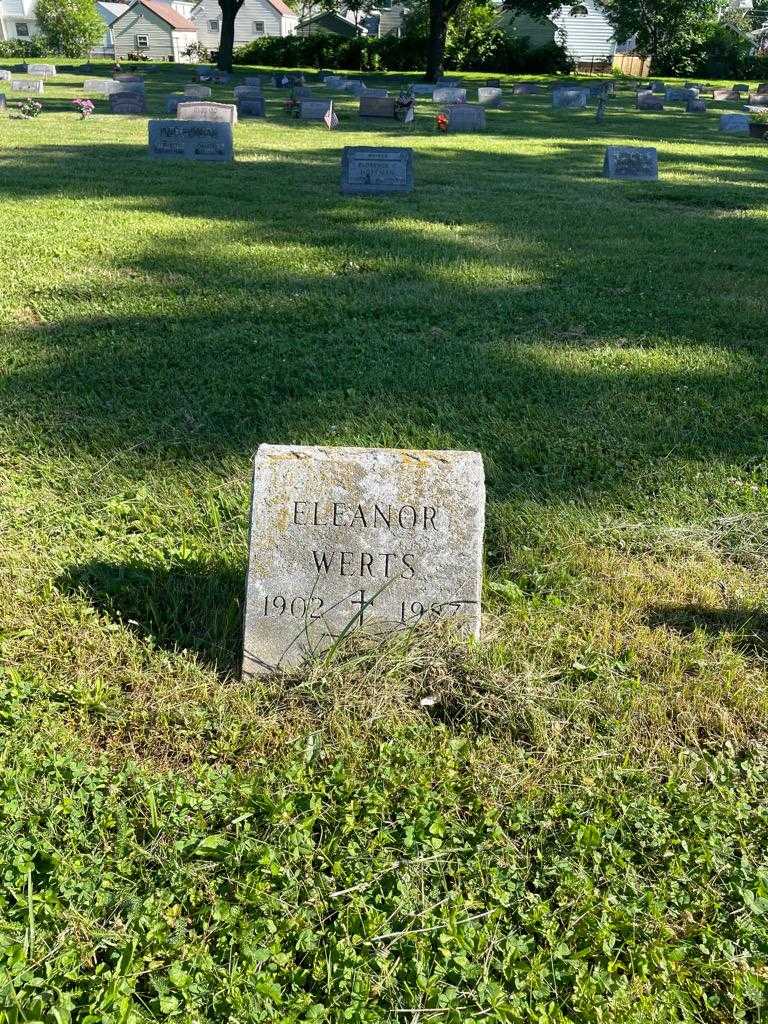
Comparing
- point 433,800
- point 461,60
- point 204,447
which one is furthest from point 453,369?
point 461,60

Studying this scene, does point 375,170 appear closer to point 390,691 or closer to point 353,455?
point 353,455

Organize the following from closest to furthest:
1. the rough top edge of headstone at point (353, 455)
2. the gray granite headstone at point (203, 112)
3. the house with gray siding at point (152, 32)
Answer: the rough top edge of headstone at point (353, 455) → the gray granite headstone at point (203, 112) → the house with gray siding at point (152, 32)

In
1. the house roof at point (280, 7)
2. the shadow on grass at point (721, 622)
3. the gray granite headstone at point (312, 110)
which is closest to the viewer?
the shadow on grass at point (721, 622)

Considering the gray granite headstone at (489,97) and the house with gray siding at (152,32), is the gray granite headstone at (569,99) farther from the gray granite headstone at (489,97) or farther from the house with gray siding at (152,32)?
the house with gray siding at (152,32)

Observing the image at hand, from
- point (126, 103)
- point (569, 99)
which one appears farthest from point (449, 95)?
point (126, 103)

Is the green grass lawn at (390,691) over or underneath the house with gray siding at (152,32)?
underneath

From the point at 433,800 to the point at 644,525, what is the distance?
1.80 m

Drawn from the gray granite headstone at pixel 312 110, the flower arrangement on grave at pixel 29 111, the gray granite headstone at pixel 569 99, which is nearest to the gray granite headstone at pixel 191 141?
the flower arrangement on grave at pixel 29 111

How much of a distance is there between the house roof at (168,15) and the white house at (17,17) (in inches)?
371

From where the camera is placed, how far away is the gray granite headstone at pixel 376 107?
925 inches

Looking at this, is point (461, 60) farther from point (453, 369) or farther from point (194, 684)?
point (194, 684)

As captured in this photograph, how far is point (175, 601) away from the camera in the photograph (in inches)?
118

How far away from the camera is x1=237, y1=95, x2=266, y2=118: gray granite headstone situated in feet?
77.0

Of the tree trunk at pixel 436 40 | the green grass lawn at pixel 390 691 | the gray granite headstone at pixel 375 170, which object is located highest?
the tree trunk at pixel 436 40
